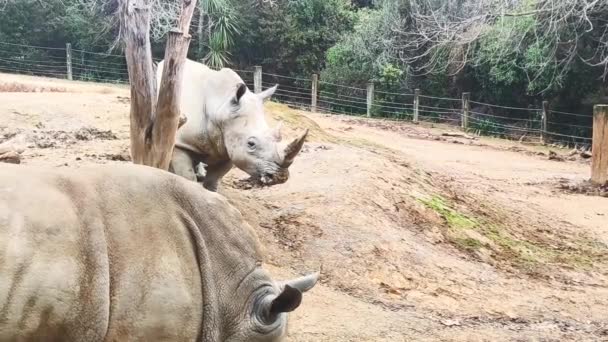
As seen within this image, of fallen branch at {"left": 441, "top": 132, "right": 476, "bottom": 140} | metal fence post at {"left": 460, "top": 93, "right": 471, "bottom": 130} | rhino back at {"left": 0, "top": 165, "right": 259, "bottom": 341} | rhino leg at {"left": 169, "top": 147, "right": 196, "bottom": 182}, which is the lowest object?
fallen branch at {"left": 441, "top": 132, "right": 476, "bottom": 140}

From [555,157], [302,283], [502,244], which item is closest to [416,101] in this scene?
[555,157]

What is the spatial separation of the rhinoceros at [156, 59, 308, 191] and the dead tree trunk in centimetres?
98

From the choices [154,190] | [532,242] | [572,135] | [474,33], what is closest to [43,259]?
[154,190]

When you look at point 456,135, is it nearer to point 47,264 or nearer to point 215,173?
point 215,173

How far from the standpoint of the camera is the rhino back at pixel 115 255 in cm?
224

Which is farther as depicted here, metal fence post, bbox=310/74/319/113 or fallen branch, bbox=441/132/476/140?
metal fence post, bbox=310/74/319/113

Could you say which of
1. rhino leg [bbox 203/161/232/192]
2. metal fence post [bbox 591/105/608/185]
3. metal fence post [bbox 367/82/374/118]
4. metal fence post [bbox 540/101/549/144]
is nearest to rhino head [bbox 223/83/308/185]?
rhino leg [bbox 203/161/232/192]

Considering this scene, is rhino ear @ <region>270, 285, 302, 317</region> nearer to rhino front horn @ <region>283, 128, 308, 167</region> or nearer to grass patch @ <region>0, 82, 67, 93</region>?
rhino front horn @ <region>283, 128, 308, 167</region>

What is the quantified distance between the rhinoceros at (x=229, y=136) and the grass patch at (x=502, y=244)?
2.01 metres

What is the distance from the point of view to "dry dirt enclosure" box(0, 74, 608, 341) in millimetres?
6113

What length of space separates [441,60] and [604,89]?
15.3 ft

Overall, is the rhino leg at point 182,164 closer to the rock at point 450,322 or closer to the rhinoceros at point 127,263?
the rock at point 450,322

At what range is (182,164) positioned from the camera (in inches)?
291

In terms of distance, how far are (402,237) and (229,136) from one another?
6.19 feet
